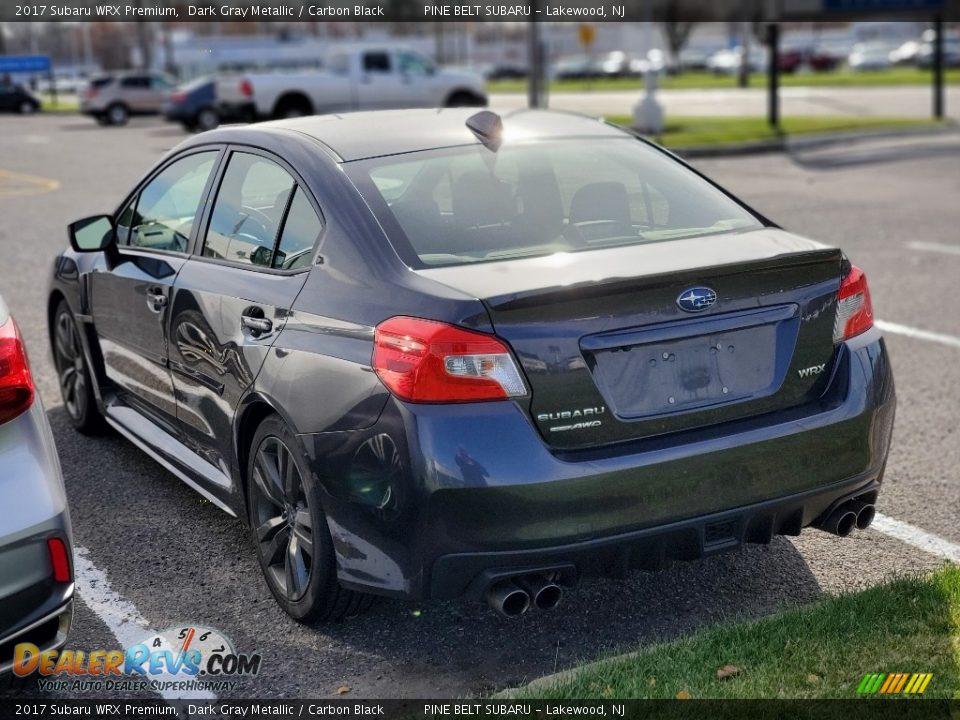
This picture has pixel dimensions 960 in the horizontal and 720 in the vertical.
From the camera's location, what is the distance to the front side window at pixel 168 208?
4.90m

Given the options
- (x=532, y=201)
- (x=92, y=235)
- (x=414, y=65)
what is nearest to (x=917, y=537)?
(x=532, y=201)

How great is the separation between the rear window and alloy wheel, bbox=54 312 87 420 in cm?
246

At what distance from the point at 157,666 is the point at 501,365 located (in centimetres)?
146

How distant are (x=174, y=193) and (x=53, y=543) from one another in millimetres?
2220

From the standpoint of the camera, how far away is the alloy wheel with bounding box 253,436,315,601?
12.7ft

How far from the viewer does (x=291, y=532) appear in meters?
3.97

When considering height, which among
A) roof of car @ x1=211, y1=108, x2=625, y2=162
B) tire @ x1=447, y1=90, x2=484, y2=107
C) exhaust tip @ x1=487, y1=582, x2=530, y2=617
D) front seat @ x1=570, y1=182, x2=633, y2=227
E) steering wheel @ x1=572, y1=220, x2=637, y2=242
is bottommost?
exhaust tip @ x1=487, y1=582, x2=530, y2=617

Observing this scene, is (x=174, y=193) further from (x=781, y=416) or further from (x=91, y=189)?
(x=91, y=189)

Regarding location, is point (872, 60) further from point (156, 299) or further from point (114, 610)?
point (114, 610)

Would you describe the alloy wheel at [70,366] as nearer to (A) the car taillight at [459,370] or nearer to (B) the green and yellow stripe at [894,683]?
(A) the car taillight at [459,370]

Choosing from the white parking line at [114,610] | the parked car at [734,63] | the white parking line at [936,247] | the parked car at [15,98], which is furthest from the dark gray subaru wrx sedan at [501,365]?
the parked car at [734,63]

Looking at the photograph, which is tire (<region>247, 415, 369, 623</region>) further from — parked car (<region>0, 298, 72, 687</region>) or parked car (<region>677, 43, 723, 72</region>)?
parked car (<region>677, 43, 723, 72</region>)

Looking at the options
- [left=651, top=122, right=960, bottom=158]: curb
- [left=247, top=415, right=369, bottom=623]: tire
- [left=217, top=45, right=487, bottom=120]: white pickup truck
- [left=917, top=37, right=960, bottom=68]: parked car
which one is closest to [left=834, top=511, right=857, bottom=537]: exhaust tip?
[left=247, top=415, right=369, bottom=623]: tire

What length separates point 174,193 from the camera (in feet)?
16.9
